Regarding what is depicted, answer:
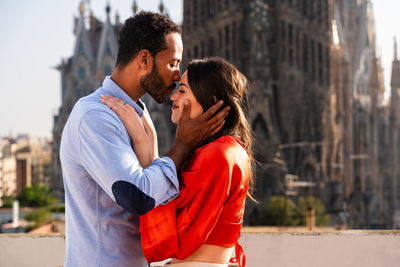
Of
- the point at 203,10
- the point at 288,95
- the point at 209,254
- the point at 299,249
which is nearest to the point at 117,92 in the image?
the point at 209,254

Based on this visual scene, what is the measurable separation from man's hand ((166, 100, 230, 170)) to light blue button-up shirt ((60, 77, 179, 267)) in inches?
5.7

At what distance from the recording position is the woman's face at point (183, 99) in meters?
2.41

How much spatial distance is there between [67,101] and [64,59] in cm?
1071

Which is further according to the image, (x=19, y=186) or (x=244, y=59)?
(x=19, y=186)

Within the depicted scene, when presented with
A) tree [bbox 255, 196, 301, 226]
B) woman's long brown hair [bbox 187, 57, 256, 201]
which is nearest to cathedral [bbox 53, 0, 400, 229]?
tree [bbox 255, 196, 301, 226]

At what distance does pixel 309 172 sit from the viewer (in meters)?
35.6

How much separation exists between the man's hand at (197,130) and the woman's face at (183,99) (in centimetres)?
9

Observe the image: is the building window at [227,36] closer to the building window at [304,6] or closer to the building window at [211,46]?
the building window at [211,46]

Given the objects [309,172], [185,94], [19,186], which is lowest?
[19,186]

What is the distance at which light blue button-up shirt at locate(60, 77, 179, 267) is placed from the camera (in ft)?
6.43

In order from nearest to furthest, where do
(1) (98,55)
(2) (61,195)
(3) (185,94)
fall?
(3) (185,94) → (2) (61,195) → (1) (98,55)

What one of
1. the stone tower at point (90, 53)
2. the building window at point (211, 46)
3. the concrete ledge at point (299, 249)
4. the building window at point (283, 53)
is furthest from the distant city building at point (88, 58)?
the concrete ledge at point (299, 249)

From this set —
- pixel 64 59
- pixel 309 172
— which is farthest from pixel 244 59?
pixel 64 59

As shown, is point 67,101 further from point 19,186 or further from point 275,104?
point 19,186
